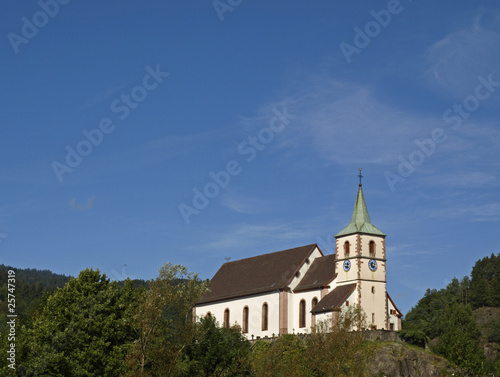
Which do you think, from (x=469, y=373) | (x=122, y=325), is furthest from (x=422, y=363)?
(x=122, y=325)

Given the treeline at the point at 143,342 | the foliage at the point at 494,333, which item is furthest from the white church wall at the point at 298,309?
the foliage at the point at 494,333

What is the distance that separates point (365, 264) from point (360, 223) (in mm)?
5304

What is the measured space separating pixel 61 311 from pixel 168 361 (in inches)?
551

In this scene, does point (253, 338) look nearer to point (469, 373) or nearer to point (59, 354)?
point (469, 373)

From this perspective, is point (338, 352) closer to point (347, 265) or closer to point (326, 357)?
point (326, 357)

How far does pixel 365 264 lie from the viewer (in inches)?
3440

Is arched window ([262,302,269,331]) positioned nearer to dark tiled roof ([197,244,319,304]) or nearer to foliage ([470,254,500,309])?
dark tiled roof ([197,244,319,304])

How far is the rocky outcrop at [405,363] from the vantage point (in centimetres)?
7669

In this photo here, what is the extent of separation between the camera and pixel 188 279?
164 ft

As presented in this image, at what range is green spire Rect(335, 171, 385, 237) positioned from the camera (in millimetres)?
88875

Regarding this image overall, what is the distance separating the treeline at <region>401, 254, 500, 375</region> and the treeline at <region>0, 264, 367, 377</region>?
30.1 metres

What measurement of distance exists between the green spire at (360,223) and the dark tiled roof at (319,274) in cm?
419

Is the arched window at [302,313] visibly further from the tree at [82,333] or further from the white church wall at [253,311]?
the tree at [82,333]

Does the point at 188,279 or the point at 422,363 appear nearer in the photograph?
the point at 188,279
